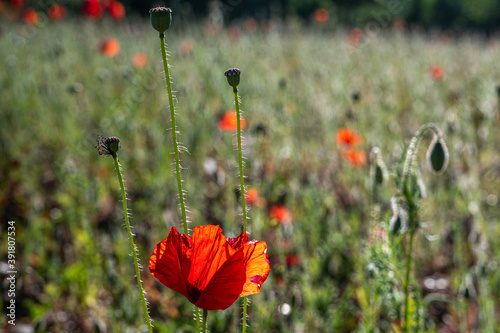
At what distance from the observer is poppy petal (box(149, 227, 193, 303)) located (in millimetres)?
736

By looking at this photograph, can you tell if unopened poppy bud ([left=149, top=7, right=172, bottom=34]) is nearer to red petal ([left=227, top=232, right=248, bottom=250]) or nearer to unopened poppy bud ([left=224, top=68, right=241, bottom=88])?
unopened poppy bud ([left=224, top=68, right=241, bottom=88])

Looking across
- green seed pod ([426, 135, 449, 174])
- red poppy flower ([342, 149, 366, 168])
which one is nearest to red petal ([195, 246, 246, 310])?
green seed pod ([426, 135, 449, 174])

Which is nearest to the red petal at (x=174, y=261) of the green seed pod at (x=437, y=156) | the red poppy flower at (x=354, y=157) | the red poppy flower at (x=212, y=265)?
the red poppy flower at (x=212, y=265)

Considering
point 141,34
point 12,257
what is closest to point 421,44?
point 141,34

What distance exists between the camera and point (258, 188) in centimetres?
259

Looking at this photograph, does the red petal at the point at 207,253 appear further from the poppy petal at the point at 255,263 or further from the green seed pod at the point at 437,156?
the green seed pod at the point at 437,156

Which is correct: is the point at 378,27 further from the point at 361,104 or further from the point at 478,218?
the point at 478,218

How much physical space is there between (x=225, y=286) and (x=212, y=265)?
5 cm

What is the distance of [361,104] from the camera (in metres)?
4.05

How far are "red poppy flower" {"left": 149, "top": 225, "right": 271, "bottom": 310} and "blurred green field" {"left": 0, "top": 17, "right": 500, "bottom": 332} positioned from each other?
1.75 feet

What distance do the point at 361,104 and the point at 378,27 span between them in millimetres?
6707

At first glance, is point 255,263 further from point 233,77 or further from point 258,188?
point 258,188

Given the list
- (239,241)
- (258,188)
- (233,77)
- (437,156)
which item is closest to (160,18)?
(233,77)

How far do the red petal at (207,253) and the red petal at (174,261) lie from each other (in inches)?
0.7
